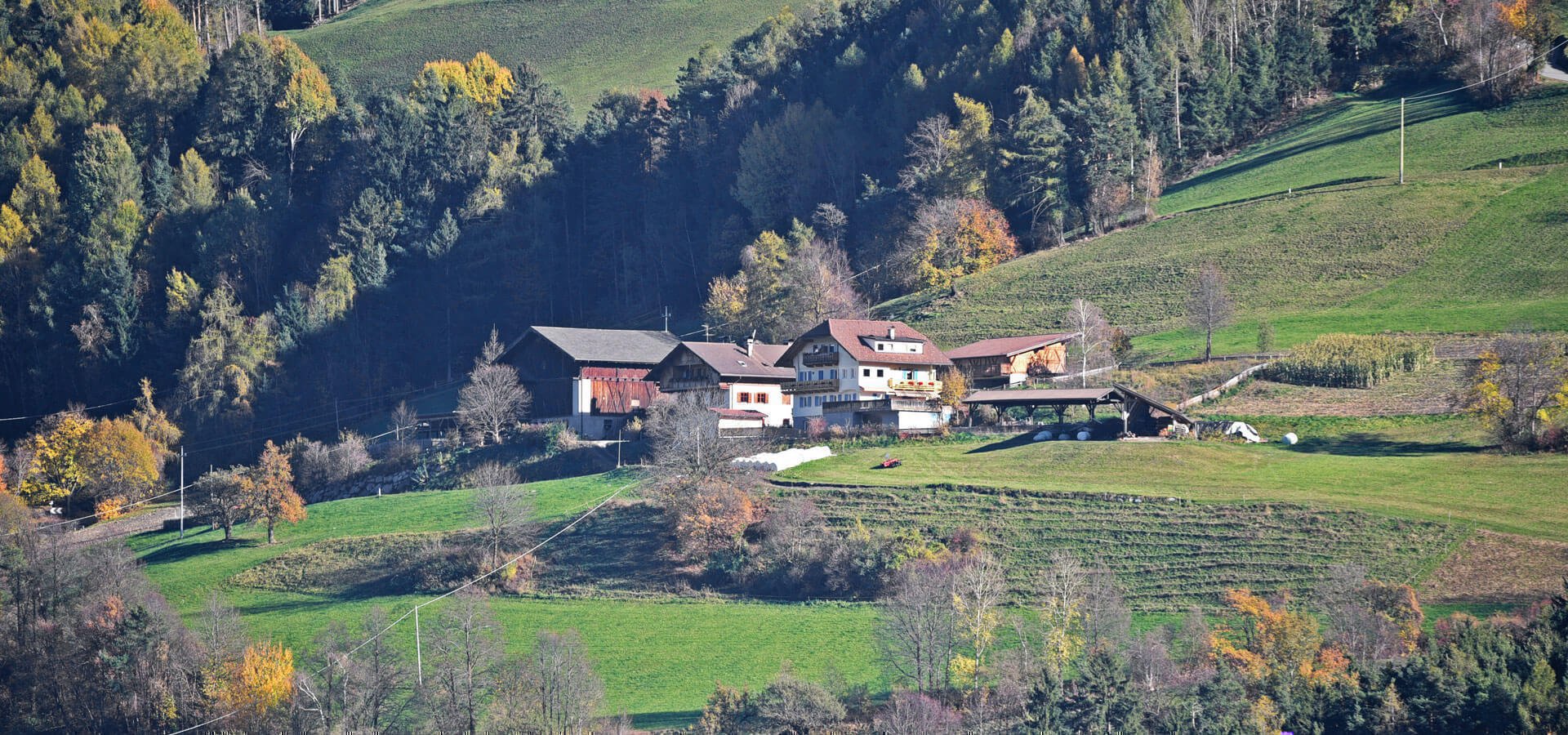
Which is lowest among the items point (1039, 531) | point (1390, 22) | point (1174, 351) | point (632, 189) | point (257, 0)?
point (1039, 531)

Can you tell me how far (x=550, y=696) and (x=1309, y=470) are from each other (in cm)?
2876

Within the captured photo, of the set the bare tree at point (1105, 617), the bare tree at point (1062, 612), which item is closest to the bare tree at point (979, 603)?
the bare tree at point (1062, 612)

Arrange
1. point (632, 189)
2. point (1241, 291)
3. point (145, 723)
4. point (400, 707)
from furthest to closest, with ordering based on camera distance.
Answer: point (632, 189), point (1241, 291), point (145, 723), point (400, 707)

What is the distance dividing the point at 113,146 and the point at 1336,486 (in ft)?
308

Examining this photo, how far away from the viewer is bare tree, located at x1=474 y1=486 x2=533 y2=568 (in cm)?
6034

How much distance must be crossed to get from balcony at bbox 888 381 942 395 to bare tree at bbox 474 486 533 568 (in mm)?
21590

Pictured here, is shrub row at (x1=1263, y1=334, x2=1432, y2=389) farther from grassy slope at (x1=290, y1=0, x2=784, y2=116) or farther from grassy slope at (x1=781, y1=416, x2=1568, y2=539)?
grassy slope at (x1=290, y1=0, x2=784, y2=116)

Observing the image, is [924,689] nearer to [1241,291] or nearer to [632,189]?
[1241,291]

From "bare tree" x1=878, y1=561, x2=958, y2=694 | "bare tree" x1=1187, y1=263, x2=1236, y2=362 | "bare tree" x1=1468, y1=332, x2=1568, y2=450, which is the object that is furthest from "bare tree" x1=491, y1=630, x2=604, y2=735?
"bare tree" x1=1187, y1=263, x2=1236, y2=362

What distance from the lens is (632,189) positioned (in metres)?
120

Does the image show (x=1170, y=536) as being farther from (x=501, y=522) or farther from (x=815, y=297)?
(x=815, y=297)

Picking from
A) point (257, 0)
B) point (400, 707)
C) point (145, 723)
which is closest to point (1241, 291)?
point (400, 707)

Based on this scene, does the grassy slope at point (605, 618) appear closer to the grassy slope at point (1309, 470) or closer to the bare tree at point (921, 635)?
the bare tree at point (921, 635)

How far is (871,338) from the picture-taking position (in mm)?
77000
